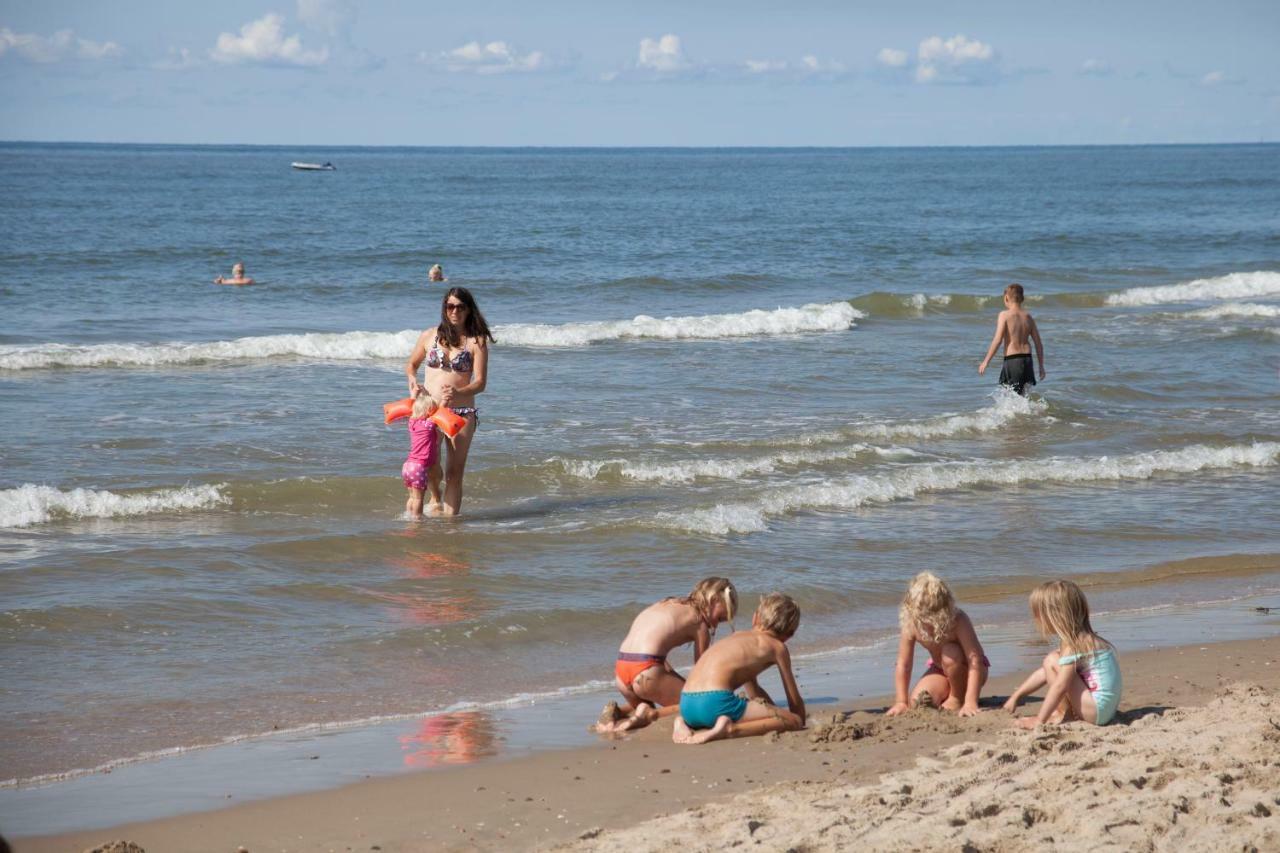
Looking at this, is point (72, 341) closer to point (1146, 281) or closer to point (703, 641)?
point (703, 641)

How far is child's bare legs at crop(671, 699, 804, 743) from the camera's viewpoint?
5508mm

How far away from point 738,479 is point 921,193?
5350 centimetres

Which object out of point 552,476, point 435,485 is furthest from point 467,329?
point 552,476

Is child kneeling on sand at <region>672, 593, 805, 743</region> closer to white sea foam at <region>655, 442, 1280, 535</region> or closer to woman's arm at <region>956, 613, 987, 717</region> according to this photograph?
woman's arm at <region>956, 613, 987, 717</region>

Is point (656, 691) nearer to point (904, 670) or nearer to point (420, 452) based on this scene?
point (904, 670)

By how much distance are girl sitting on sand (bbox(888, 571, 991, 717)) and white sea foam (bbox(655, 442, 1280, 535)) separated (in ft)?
12.1

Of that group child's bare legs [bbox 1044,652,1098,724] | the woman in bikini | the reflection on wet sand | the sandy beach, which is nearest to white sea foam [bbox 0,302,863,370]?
the woman in bikini

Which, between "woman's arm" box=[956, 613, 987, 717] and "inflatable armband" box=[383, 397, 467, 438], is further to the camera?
"inflatable armband" box=[383, 397, 467, 438]

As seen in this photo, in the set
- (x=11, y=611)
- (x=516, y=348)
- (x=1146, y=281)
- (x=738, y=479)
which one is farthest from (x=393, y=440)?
(x=1146, y=281)

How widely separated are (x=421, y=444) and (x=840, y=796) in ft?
17.3

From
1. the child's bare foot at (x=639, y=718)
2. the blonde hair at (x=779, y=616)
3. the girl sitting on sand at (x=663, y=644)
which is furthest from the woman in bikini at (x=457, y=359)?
the blonde hair at (x=779, y=616)

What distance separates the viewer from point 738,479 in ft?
36.8

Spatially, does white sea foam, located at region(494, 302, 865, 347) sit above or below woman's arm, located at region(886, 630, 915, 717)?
above

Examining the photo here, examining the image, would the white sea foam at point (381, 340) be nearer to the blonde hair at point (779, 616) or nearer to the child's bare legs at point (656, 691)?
the child's bare legs at point (656, 691)
